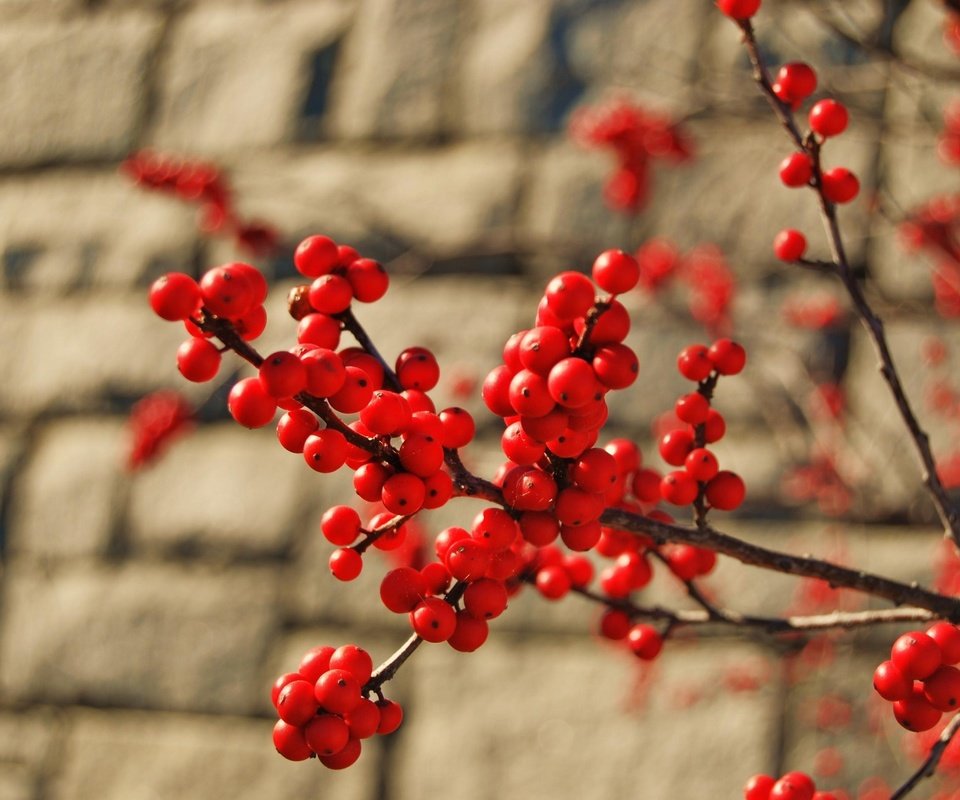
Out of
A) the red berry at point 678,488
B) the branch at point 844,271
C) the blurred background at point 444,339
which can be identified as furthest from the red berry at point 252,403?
the blurred background at point 444,339

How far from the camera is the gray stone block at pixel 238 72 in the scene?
72.7 inches

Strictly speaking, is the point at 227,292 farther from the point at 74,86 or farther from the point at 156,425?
the point at 74,86

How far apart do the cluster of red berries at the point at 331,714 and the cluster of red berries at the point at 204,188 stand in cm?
131

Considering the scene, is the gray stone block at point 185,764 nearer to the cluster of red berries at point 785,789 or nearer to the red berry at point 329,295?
the cluster of red berries at point 785,789

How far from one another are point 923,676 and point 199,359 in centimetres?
39

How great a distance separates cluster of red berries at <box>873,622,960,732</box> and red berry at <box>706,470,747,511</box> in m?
0.12

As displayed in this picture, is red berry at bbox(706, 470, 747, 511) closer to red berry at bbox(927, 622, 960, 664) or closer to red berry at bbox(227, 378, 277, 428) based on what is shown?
red berry at bbox(927, 622, 960, 664)

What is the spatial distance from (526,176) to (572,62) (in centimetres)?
21

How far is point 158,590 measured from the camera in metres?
1.75

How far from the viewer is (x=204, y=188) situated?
1699 mm

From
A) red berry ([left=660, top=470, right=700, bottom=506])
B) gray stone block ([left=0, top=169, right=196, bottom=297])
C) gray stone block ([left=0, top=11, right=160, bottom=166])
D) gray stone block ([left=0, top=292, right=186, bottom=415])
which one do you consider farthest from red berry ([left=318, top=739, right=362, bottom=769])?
gray stone block ([left=0, top=11, right=160, bottom=166])

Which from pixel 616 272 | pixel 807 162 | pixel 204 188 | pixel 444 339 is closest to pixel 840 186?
pixel 807 162

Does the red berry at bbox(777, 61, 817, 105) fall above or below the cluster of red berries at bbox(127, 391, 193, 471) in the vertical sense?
above

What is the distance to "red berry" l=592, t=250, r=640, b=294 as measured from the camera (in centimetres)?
47
